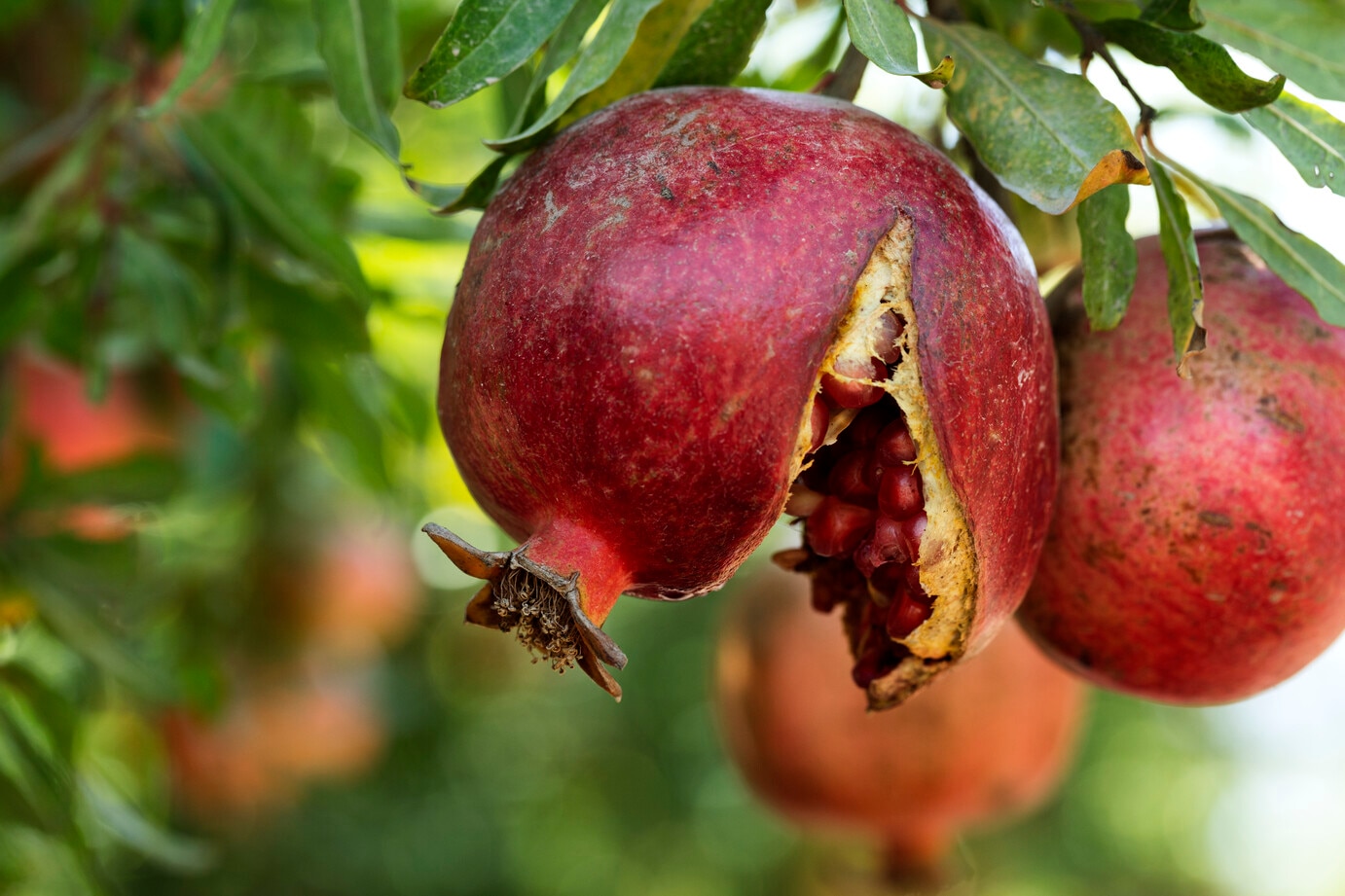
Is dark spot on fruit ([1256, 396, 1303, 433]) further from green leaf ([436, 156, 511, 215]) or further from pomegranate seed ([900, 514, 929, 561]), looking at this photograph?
green leaf ([436, 156, 511, 215])

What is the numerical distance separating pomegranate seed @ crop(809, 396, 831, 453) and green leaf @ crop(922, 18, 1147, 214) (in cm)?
18

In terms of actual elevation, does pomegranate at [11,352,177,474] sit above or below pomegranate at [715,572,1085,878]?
above

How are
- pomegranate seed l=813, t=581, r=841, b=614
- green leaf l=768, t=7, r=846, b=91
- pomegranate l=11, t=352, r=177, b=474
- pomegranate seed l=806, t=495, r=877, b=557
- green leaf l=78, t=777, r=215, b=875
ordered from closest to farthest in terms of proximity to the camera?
pomegranate seed l=806, t=495, r=877, b=557 → pomegranate seed l=813, t=581, r=841, b=614 → green leaf l=768, t=7, r=846, b=91 → green leaf l=78, t=777, r=215, b=875 → pomegranate l=11, t=352, r=177, b=474

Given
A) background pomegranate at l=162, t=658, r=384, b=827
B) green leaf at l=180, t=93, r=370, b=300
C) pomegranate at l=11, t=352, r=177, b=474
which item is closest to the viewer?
green leaf at l=180, t=93, r=370, b=300

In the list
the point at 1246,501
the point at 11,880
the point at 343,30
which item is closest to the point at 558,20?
the point at 343,30

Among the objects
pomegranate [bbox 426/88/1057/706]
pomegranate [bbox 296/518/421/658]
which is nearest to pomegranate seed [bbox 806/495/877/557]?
pomegranate [bbox 426/88/1057/706]

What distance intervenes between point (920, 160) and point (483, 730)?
4.48m

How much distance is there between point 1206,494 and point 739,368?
448 millimetres

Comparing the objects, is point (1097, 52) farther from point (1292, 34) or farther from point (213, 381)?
point (213, 381)

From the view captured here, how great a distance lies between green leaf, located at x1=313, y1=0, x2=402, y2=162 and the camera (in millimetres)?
990

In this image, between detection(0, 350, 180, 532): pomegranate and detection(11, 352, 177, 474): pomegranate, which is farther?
detection(11, 352, 177, 474): pomegranate

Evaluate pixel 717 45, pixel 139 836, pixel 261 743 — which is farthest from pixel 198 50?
pixel 261 743

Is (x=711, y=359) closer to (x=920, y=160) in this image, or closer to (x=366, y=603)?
(x=920, y=160)

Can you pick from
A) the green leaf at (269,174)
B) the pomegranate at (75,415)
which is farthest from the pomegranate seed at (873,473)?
the pomegranate at (75,415)
